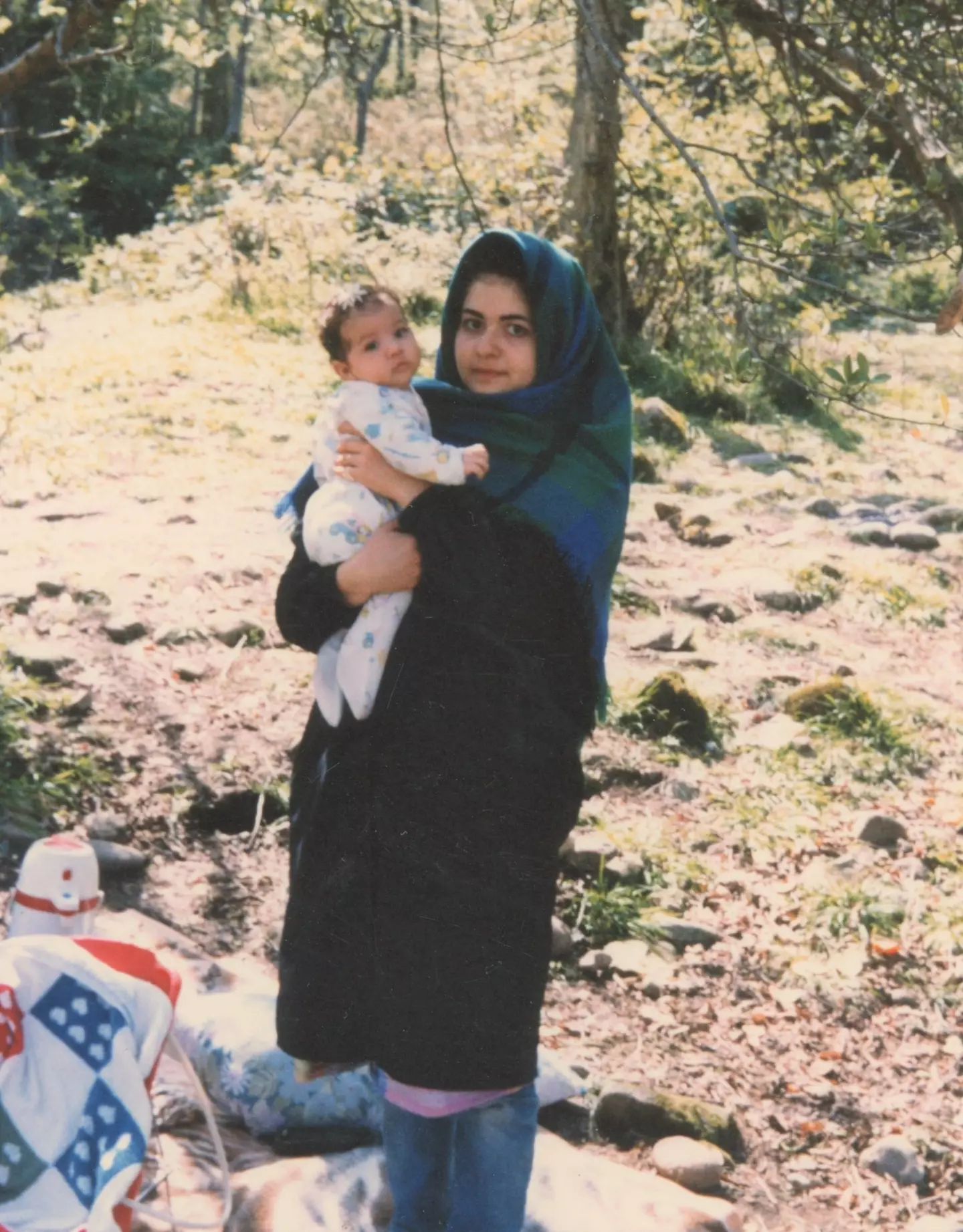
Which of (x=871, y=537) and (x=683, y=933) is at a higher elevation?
(x=871, y=537)

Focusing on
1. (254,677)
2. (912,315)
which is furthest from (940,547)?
→ (912,315)

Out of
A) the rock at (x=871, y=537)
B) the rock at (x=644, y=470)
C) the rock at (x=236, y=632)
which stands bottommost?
the rock at (x=236, y=632)

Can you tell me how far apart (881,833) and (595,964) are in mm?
1275

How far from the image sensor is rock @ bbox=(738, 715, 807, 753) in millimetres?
5301

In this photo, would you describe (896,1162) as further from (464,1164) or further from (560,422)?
(560,422)

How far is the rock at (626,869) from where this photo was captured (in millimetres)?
4371

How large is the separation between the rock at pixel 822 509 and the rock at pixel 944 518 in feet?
1.59

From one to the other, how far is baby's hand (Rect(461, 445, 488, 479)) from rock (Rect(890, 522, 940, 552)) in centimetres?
589

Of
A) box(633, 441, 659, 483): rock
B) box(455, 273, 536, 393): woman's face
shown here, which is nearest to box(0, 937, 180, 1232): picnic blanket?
box(455, 273, 536, 393): woman's face

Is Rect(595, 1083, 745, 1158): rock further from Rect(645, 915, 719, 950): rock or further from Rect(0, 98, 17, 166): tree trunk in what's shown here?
Answer: Rect(0, 98, 17, 166): tree trunk

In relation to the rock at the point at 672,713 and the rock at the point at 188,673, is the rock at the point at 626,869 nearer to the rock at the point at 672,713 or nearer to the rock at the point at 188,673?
the rock at the point at 672,713

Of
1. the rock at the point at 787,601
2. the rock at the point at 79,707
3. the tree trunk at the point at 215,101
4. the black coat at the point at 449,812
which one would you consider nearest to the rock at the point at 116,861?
the rock at the point at 79,707

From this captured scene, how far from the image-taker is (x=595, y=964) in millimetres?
4004

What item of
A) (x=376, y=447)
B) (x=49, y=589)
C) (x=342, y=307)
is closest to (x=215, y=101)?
(x=49, y=589)
